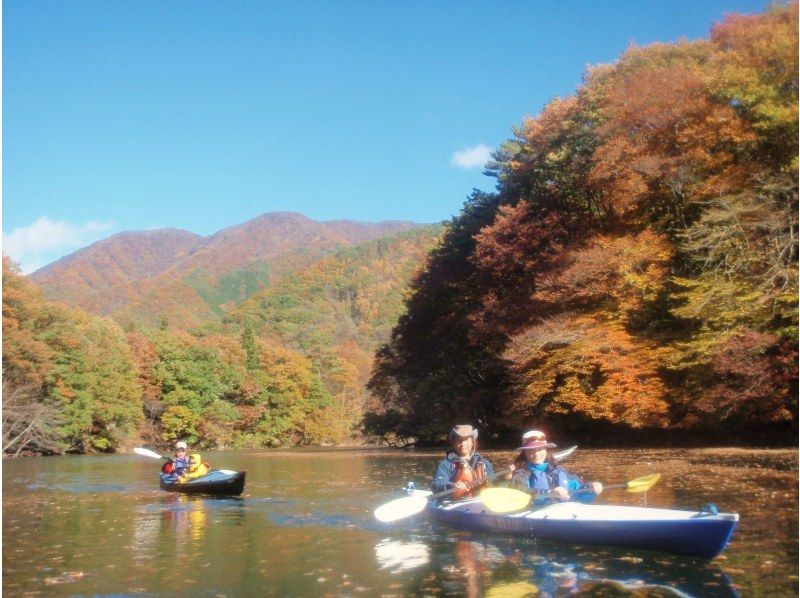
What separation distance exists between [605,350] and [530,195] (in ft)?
31.8

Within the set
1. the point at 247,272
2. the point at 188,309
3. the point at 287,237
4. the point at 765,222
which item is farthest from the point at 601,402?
the point at 287,237

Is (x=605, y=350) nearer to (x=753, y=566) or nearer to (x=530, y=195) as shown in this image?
(x=530, y=195)

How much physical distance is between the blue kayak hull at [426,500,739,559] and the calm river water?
13 cm

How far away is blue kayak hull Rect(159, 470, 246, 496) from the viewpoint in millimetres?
15156

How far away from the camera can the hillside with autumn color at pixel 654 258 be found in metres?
18.5

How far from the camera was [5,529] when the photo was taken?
1107cm

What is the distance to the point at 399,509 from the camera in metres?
10.3

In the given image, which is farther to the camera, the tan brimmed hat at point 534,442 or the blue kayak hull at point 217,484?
the blue kayak hull at point 217,484

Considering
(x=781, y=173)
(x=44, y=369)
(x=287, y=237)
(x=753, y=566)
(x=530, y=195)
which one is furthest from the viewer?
(x=287, y=237)

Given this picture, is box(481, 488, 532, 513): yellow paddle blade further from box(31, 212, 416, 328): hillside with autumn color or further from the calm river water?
box(31, 212, 416, 328): hillside with autumn color

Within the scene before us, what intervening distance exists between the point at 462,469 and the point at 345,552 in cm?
265

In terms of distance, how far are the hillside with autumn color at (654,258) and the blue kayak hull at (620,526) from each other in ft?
37.7

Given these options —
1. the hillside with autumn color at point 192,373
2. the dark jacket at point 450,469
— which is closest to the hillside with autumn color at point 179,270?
the hillside with autumn color at point 192,373

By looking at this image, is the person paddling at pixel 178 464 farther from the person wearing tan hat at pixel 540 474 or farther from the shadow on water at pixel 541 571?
the person wearing tan hat at pixel 540 474
